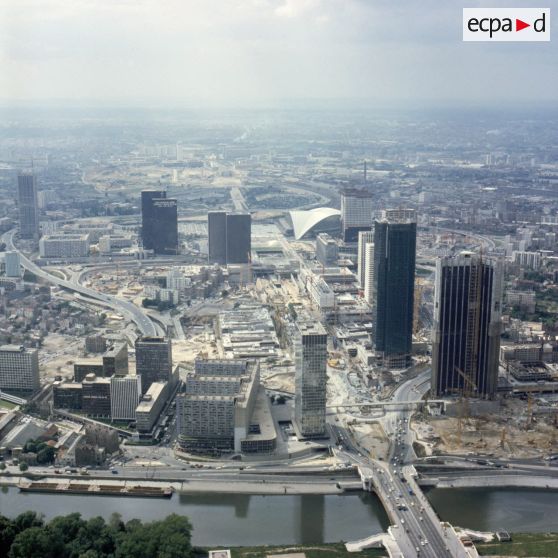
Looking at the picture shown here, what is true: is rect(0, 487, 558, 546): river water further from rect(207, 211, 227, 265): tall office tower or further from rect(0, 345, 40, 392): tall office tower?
rect(207, 211, 227, 265): tall office tower

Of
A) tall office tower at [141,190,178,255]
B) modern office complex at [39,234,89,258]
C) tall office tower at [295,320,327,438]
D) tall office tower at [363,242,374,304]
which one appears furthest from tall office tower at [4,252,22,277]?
tall office tower at [295,320,327,438]

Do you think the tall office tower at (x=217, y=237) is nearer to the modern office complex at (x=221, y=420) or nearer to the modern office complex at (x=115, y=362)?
the modern office complex at (x=115, y=362)

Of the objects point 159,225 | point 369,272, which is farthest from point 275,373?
point 159,225

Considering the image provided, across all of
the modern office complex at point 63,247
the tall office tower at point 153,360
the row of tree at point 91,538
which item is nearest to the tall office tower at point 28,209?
the modern office complex at point 63,247

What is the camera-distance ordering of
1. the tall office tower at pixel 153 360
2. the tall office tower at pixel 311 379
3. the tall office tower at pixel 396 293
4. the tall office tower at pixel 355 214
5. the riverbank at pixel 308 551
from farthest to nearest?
the tall office tower at pixel 355 214 < the tall office tower at pixel 396 293 < the tall office tower at pixel 153 360 < the tall office tower at pixel 311 379 < the riverbank at pixel 308 551

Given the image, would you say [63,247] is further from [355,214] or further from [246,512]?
[246,512]

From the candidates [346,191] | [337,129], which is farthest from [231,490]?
[337,129]
